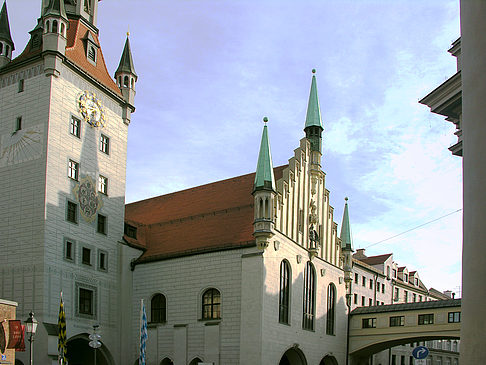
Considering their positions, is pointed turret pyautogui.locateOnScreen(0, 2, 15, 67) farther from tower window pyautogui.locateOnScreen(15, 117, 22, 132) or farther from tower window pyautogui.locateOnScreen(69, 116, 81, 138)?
tower window pyautogui.locateOnScreen(69, 116, 81, 138)

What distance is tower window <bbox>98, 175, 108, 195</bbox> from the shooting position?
41.2m

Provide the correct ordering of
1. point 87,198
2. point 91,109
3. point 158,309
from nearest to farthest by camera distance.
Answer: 1. point 87,198
2. point 91,109
3. point 158,309

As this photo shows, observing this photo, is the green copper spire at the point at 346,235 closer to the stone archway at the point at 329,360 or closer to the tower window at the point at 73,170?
the stone archway at the point at 329,360

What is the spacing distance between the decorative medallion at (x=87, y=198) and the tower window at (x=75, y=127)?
9.32 ft

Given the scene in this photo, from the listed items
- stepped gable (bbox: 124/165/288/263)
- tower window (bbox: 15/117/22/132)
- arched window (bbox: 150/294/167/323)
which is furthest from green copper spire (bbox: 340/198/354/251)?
tower window (bbox: 15/117/22/132)

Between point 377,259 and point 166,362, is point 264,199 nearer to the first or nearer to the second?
point 166,362

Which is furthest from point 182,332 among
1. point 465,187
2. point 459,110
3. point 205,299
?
point 465,187

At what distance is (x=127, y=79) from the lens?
44.9 m

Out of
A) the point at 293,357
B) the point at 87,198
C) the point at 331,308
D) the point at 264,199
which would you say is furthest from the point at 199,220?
the point at 331,308

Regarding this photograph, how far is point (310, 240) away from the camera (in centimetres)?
4353

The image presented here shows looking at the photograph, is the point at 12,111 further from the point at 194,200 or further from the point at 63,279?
the point at 194,200

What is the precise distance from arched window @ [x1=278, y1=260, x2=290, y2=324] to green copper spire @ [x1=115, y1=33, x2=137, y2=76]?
1764 cm

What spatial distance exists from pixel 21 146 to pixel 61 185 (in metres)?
3.47

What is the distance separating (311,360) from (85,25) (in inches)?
1084
